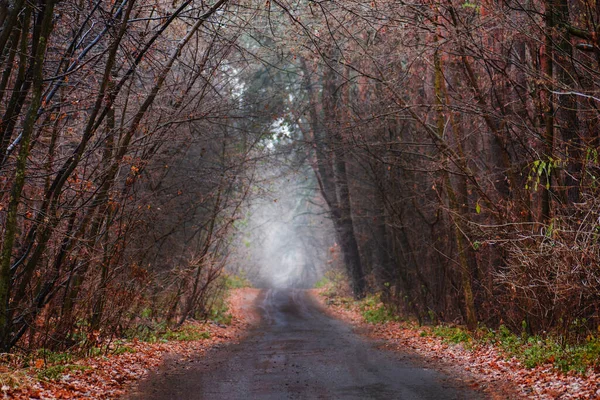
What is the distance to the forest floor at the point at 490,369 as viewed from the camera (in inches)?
296

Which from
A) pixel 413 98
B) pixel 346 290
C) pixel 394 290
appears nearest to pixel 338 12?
pixel 413 98

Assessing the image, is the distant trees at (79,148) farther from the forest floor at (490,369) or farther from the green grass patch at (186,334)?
the forest floor at (490,369)

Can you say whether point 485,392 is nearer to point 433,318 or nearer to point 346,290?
point 433,318

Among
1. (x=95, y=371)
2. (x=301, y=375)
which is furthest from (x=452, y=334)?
(x=95, y=371)

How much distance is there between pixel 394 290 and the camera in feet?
71.8

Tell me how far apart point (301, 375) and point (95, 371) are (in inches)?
120

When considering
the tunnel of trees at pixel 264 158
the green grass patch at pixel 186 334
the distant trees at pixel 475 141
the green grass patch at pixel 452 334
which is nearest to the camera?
the tunnel of trees at pixel 264 158

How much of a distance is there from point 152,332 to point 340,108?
7.36 meters

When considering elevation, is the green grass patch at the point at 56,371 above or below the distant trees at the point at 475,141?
below

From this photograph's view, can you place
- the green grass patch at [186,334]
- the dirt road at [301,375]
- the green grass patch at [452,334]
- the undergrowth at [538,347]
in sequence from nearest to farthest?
the dirt road at [301,375] < the undergrowth at [538,347] < the green grass patch at [452,334] < the green grass patch at [186,334]

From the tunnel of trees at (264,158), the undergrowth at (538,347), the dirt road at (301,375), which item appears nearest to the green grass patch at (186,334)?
the tunnel of trees at (264,158)

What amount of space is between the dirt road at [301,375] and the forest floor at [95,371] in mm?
Result: 365

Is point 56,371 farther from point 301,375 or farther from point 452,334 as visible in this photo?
point 452,334

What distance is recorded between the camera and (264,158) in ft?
62.7
